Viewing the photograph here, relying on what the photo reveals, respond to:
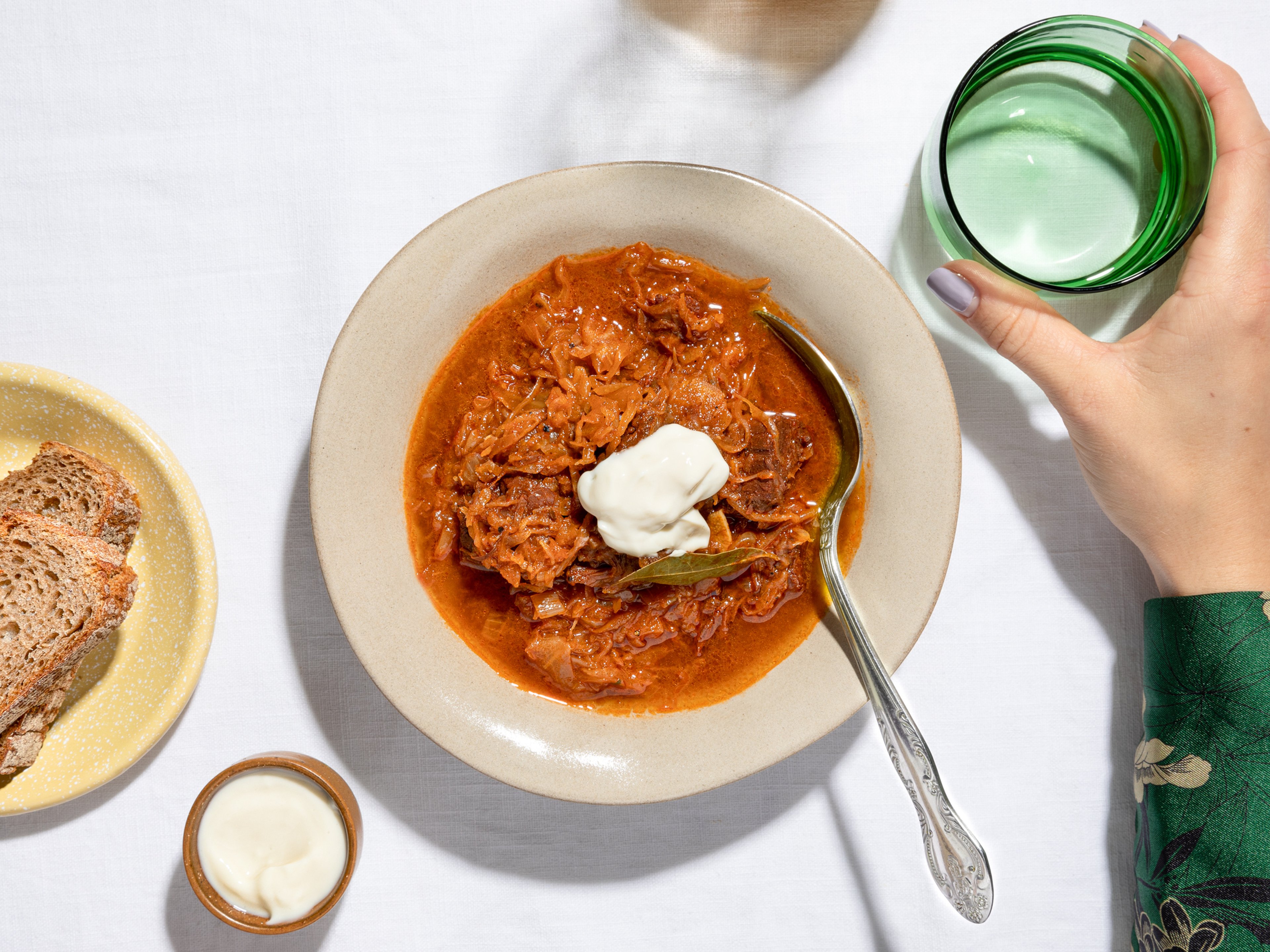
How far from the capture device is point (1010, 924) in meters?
3.14

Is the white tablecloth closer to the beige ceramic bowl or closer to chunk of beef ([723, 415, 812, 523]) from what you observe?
the beige ceramic bowl

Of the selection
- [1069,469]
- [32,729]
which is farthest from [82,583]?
[1069,469]

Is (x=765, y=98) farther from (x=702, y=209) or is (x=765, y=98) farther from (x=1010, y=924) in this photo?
(x=1010, y=924)

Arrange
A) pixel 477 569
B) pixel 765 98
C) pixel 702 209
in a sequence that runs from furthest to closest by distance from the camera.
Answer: pixel 765 98 < pixel 477 569 < pixel 702 209

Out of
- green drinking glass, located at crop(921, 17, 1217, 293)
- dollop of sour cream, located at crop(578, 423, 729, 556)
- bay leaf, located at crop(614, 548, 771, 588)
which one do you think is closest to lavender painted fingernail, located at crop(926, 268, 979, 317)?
green drinking glass, located at crop(921, 17, 1217, 293)

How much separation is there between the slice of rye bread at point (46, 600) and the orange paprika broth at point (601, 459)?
1127mm

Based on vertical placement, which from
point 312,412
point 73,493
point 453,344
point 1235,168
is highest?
point 1235,168

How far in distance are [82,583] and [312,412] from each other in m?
0.96

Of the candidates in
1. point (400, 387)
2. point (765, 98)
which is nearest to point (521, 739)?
point (400, 387)

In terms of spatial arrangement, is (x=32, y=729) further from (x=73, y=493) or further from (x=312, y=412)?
(x=312, y=412)

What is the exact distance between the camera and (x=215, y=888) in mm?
2805

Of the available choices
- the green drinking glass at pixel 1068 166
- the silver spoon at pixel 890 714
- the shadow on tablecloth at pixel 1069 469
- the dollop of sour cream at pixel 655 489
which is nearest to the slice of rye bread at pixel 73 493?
the dollop of sour cream at pixel 655 489

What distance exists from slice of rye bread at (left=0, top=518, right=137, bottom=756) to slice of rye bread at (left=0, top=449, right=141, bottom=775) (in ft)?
0.19

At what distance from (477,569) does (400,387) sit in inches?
26.5
